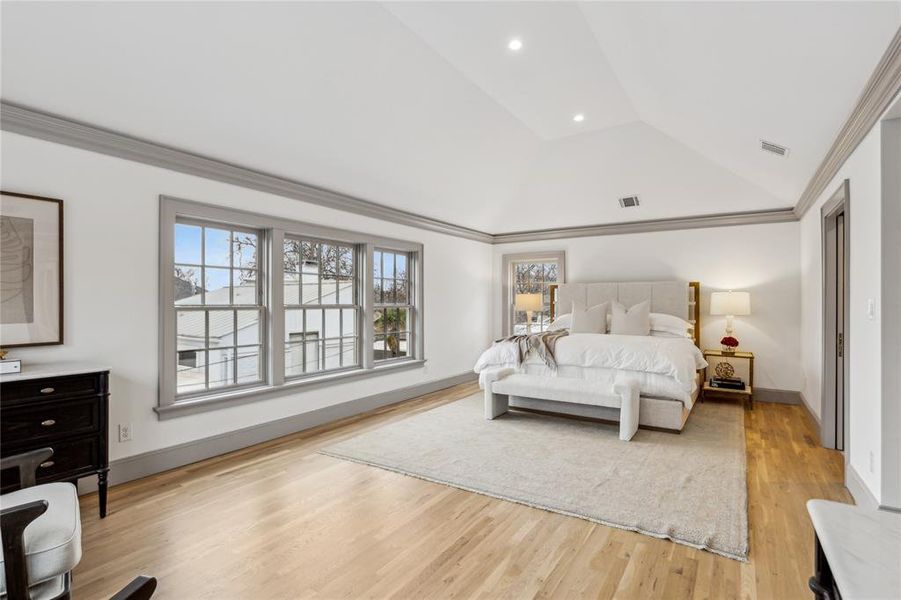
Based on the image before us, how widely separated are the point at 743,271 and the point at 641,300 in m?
1.29

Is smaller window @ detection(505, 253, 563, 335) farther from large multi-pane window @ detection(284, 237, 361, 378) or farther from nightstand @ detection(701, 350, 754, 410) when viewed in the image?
large multi-pane window @ detection(284, 237, 361, 378)

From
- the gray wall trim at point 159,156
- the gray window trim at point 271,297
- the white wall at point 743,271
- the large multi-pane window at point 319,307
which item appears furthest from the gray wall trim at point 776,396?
the gray wall trim at point 159,156

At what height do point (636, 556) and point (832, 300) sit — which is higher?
point (832, 300)

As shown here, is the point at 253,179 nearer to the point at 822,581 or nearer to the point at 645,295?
the point at 822,581

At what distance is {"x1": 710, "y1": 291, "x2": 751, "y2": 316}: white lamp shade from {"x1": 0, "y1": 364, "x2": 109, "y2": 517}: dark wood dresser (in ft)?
20.1

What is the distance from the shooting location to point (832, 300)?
158 inches

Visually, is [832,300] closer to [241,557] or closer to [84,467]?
[241,557]

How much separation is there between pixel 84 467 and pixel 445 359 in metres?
4.54

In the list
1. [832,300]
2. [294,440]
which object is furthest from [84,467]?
[832,300]

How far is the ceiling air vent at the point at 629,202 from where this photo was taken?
6223 millimetres

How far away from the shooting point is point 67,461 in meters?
2.69

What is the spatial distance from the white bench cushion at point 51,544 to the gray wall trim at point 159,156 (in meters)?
2.28

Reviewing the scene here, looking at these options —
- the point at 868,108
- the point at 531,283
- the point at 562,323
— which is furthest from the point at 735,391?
the point at 868,108

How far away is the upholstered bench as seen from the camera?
4188 mm
